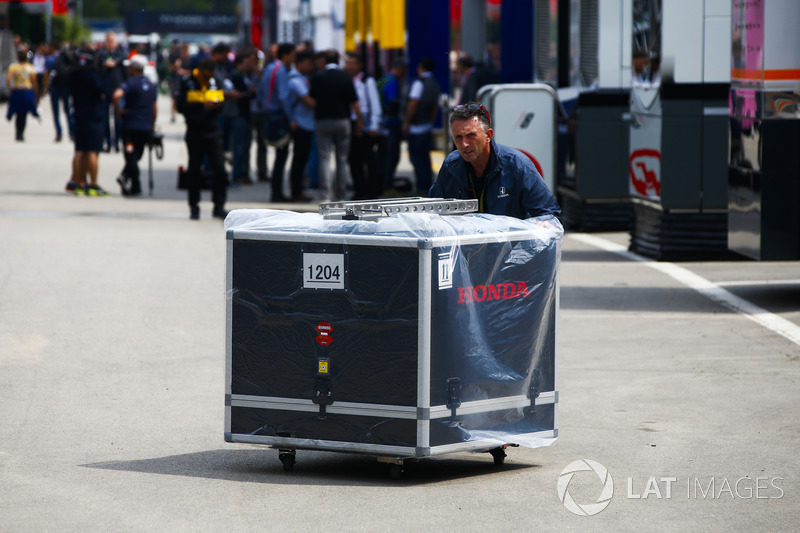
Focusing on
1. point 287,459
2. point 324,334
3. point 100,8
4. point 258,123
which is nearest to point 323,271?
point 324,334

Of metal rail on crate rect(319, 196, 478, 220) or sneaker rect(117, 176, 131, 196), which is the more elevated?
metal rail on crate rect(319, 196, 478, 220)

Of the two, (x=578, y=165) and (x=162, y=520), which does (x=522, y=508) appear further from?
(x=578, y=165)

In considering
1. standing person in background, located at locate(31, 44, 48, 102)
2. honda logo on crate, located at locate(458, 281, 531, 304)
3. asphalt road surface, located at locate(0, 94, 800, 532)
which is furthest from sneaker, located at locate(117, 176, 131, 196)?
standing person in background, located at locate(31, 44, 48, 102)

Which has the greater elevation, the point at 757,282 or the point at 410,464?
the point at 757,282

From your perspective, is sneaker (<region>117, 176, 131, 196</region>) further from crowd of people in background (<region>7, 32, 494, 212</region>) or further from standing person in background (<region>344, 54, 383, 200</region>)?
standing person in background (<region>344, 54, 383, 200</region>)

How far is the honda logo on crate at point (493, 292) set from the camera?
6227 mm

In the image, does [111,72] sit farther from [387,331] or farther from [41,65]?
[387,331]

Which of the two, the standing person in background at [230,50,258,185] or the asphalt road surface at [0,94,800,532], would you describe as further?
the standing person in background at [230,50,258,185]

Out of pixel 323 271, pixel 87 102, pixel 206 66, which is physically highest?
pixel 206 66

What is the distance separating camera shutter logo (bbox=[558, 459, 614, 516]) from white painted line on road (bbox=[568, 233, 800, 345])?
12.3 feet

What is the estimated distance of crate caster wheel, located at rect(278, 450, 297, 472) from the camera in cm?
646

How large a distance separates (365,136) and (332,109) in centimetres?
117

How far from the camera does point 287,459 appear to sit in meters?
6.48

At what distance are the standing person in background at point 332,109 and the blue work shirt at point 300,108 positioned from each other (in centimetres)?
38
